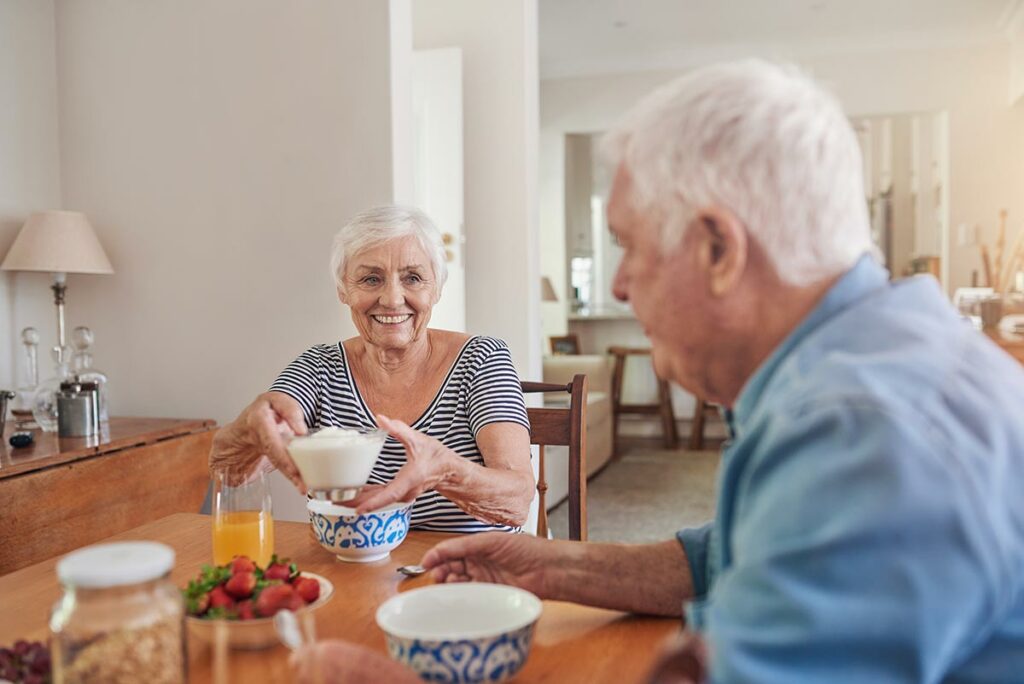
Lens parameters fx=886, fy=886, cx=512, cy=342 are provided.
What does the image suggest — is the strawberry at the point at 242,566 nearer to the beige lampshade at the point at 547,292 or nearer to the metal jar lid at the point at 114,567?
the metal jar lid at the point at 114,567

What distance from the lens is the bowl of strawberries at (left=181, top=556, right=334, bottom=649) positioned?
0.88 m

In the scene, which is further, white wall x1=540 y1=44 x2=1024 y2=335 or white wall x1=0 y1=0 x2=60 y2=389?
white wall x1=540 y1=44 x2=1024 y2=335

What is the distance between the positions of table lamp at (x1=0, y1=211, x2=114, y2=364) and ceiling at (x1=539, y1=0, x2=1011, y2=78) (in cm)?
352

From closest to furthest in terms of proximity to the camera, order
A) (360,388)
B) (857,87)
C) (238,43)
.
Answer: (360,388), (238,43), (857,87)

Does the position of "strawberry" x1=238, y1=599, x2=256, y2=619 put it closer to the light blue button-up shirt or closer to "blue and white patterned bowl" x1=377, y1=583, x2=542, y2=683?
"blue and white patterned bowl" x1=377, y1=583, x2=542, y2=683

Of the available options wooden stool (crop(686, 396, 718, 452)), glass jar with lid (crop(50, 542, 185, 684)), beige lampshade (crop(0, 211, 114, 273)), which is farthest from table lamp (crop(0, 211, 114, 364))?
wooden stool (crop(686, 396, 718, 452))

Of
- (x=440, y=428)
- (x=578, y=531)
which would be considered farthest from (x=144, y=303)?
(x=578, y=531)

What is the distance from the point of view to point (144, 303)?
126 inches

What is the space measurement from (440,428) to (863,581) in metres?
1.31

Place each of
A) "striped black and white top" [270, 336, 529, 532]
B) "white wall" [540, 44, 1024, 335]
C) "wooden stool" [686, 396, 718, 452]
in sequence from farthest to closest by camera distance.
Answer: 1. "wooden stool" [686, 396, 718, 452]
2. "white wall" [540, 44, 1024, 335]
3. "striped black and white top" [270, 336, 529, 532]

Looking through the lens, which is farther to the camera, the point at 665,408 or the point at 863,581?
the point at 665,408

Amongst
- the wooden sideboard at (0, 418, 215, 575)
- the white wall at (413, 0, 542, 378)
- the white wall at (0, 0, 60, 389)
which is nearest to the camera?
the wooden sideboard at (0, 418, 215, 575)

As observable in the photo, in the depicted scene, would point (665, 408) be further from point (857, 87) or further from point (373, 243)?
point (373, 243)

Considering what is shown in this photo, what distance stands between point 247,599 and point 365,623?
0.16 meters
